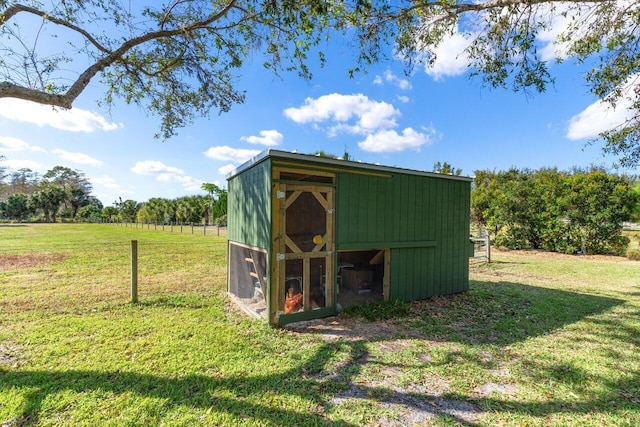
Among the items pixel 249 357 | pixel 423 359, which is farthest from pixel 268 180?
pixel 423 359

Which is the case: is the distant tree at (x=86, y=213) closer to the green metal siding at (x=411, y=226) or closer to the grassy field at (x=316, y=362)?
the grassy field at (x=316, y=362)

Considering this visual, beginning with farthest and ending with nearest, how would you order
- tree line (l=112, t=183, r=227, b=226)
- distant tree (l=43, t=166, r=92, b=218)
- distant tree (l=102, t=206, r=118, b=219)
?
distant tree (l=102, t=206, r=118, b=219) < distant tree (l=43, t=166, r=92, b=218) < tree line (l=112, t=183, r=227, b=226)

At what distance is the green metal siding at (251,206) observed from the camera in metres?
4.37

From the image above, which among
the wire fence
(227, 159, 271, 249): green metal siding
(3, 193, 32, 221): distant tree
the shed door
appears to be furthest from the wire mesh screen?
(3, 193, 32, 221): distant tree

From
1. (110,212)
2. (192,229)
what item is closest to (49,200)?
(110,212)

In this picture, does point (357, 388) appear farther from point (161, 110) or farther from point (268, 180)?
point (161, 110)

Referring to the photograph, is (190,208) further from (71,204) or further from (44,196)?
(71,204)

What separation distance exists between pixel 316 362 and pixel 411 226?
11.4 ft

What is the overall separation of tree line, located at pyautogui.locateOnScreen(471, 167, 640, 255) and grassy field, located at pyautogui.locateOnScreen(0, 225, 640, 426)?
7617mm

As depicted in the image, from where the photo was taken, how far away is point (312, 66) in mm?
6395

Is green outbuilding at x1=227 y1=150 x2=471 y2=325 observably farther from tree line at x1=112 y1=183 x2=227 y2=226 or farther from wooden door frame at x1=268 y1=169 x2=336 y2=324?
tree line at x1=112 y1=183 x2=227 y2=226

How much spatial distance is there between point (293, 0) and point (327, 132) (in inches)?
465

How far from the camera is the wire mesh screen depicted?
16.5 ft

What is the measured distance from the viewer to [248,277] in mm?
5711
